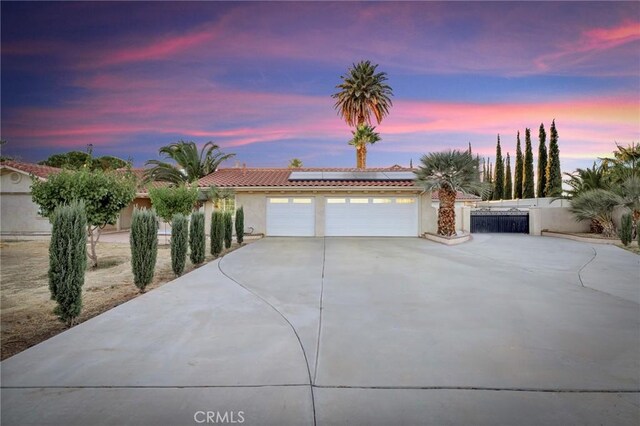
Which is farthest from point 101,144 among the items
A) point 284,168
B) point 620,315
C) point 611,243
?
point 611,243

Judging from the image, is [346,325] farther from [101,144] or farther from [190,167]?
[101,144]

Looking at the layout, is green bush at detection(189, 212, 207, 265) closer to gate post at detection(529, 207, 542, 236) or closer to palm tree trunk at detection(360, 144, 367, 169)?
gate post at detection(529, 207, 542, 236)

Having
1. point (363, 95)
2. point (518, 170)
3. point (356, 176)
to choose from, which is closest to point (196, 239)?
point (356, 176)

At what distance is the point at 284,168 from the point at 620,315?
1990cm

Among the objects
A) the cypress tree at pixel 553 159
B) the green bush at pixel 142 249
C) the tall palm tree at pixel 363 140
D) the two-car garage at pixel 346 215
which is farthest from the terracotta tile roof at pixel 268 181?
the cypress tree at pixel 553 159

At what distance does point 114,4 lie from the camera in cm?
1213

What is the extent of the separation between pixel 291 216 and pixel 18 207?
17.3 meters

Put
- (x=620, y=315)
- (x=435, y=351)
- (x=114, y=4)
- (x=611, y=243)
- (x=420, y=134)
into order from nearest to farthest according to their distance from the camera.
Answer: (x=435, y=351) → (x=620, y=315) → (x=114, y=4) → (x=611, y=243) → (x=420, y=134)

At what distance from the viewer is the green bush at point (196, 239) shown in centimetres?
993

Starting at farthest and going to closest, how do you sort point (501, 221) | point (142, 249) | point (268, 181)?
point (501, 221)
point (268, 181)
point (142, 249)

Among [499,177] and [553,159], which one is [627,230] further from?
[499,177]

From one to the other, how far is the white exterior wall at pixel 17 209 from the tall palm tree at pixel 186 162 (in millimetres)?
7034

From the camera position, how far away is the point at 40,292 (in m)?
6.96

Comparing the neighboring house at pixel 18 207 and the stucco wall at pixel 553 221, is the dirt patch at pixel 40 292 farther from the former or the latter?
the stucco wall at pixel 553 221
